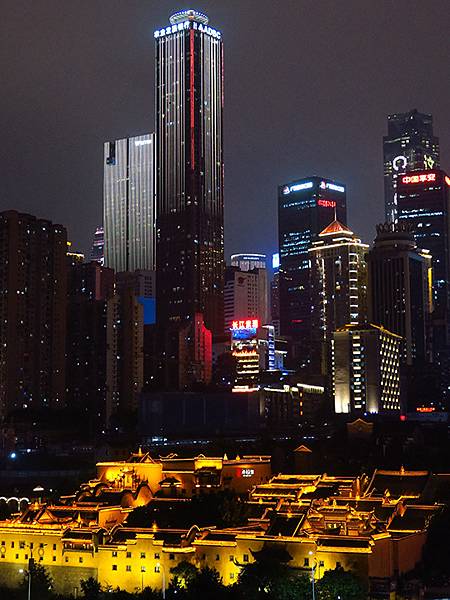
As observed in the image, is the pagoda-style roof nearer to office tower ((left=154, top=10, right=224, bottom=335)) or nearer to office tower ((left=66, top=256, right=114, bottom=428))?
office tower ((left=154, top=10, right=224, bottom=335))

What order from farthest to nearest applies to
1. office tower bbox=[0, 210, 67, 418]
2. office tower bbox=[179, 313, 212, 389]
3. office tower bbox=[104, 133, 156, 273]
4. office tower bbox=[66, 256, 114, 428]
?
office tower bbox=[104, 133, 156, 273]
office tower bbox=[179, 313, 212, 389]
office tower bbox=[66, 256, 114, 428]
office tower bbox=[0, 210, 67, 418]

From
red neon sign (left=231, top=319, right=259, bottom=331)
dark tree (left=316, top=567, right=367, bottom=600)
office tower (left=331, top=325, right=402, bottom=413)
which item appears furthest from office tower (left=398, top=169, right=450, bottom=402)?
dark tree (left=316, top=567, right=367, bottom=600)

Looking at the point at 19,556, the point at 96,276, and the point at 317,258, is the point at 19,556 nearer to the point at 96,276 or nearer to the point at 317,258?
the point at 96,276

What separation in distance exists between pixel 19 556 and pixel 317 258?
366 feet

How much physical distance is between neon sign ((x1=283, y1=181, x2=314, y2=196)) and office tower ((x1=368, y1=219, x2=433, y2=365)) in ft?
105

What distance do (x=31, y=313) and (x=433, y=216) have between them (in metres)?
73.2

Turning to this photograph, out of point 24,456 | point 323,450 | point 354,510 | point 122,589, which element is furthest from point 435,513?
point 24,456

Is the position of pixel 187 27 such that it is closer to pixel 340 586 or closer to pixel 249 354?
pixel 249 354

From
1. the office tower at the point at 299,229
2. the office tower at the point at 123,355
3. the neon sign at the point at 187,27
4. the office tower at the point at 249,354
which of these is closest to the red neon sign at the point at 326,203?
the office tower at the point at 299,229

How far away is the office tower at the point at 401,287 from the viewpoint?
14050cm

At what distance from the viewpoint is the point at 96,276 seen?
464 ft

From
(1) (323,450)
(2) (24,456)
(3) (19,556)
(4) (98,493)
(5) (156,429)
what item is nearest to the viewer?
(3) (19,556)

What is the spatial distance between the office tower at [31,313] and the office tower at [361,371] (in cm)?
3238

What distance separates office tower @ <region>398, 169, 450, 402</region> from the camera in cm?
15850
